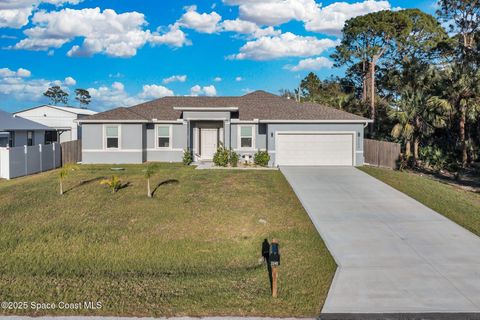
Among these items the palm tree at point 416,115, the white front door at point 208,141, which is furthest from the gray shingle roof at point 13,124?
the palm tree at point 416,115

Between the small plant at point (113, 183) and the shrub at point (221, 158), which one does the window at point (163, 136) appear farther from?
the small plant at point (113, 183)

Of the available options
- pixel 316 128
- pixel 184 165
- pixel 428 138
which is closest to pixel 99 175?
pixel 184 165

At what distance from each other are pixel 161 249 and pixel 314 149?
14.8 m

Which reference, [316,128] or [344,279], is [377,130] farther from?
[344,279]

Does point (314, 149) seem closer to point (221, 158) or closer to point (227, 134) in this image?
point (227, 134)

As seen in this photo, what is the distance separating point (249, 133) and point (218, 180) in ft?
22.7

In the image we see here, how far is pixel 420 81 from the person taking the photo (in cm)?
2684

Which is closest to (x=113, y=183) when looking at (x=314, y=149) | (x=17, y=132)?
(x=314, y=149)

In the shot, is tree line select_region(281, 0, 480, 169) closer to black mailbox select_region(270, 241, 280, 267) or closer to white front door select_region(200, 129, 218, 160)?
white front door select_region(200, 129, 218, 160)

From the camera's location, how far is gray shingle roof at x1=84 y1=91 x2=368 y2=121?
23.2 m

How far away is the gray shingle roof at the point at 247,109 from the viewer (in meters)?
23.2

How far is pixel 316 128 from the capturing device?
2286cm

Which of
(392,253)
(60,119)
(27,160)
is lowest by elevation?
(392,253)

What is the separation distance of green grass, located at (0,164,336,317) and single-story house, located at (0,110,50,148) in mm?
11171
